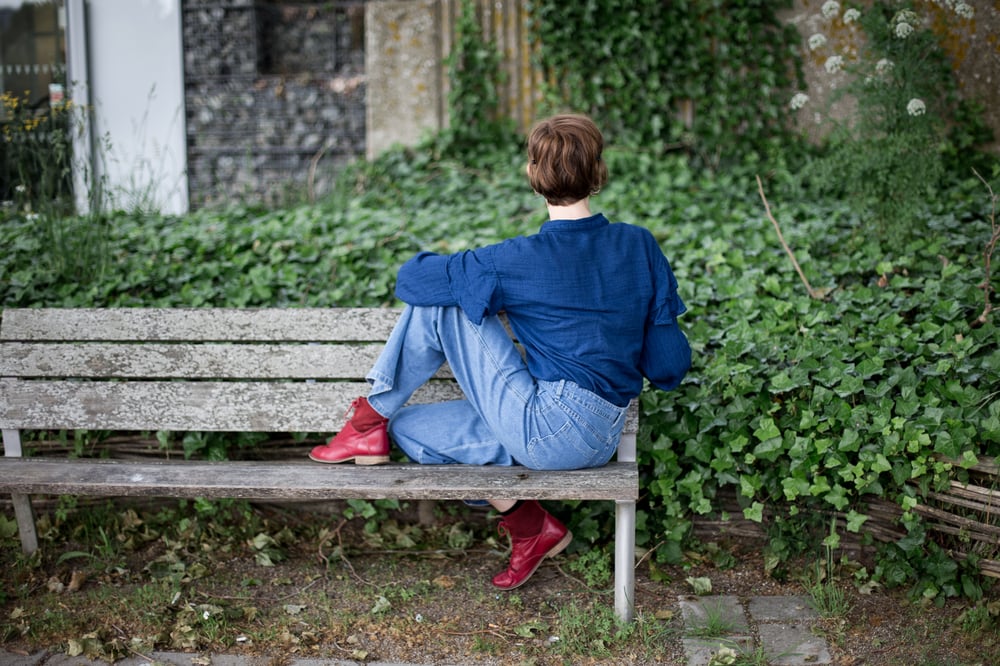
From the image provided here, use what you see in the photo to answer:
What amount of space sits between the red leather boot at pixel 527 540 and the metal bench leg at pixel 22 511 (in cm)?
165

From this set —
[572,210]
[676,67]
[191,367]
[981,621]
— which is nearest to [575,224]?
[572,210]

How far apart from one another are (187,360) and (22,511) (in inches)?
30.4

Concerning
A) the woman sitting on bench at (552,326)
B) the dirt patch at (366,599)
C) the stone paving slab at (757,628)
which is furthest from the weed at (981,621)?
the woman sitting on bench at (552,326)

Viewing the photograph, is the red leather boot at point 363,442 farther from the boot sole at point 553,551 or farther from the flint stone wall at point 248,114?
the flint stone wall at point 248,114

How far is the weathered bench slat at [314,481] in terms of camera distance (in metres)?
2.61

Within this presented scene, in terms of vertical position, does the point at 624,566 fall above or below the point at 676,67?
below

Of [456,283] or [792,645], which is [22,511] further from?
[792,645]

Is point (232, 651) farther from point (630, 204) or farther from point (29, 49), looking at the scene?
point (29, 49)

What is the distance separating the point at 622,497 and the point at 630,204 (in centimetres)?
292

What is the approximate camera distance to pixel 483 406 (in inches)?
108

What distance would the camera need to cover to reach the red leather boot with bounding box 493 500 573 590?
2.97 meters

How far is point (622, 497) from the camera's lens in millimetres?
2588

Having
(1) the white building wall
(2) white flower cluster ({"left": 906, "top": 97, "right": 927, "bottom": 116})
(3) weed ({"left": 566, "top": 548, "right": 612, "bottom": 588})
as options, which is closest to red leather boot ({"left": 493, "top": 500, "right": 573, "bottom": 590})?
(3) weed ({"left": 566, "top": 548, "right": 612, "bottom": 588})

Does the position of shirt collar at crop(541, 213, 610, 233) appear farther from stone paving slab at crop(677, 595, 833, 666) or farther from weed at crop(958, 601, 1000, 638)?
weed at crop(958, 601, 1000, 638)
